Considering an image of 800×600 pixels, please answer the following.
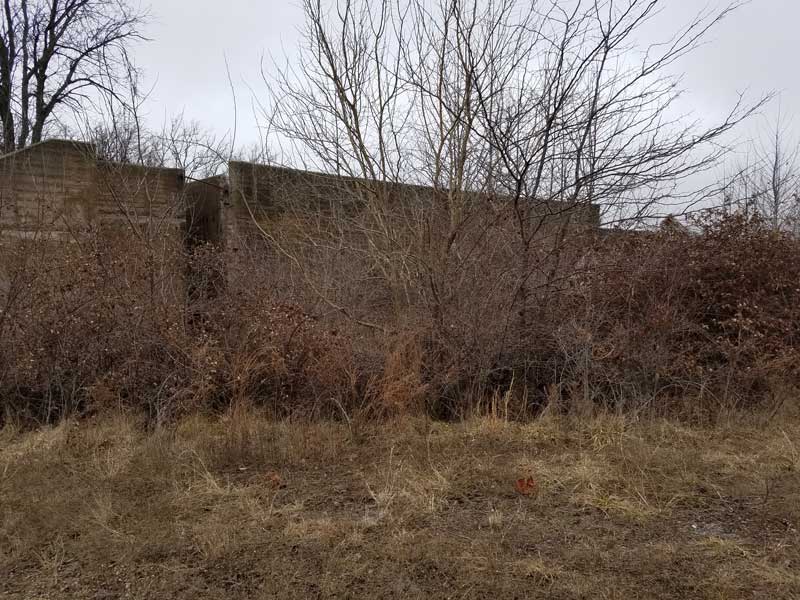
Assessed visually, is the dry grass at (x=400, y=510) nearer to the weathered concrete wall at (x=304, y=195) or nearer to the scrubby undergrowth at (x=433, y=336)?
the scrubby undergrowth at (x=433, y=336)

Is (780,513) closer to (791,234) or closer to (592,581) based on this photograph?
(592,581)

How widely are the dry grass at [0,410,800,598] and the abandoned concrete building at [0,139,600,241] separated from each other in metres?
2.85

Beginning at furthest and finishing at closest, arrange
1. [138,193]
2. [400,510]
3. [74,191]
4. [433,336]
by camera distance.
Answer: [74,191], [138,193], [433,336], [400,510]

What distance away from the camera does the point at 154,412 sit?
5793mm

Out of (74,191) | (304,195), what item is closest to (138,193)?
(304,195)

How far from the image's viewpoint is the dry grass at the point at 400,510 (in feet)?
9.98

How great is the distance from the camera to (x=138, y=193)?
8.63m

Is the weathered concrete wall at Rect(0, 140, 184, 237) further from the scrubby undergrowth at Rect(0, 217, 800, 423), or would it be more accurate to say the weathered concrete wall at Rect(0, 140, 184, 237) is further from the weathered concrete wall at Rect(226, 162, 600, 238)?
the weathered concrete wall at Rect(226, 162, 600, 238)

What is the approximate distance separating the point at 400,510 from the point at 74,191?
30.4ft

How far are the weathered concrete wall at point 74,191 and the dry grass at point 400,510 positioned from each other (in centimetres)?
299

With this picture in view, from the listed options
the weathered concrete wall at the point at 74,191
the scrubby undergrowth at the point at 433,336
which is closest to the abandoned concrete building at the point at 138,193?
the weathered concrete wall at the point at 74,191

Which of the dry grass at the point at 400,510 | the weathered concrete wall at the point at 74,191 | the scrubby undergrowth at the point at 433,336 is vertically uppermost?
the weathered concrete wall at the point at 74,191

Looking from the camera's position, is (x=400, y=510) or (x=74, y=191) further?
(x=74, y=191)

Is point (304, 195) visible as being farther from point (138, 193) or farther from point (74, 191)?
point (74, 191)
